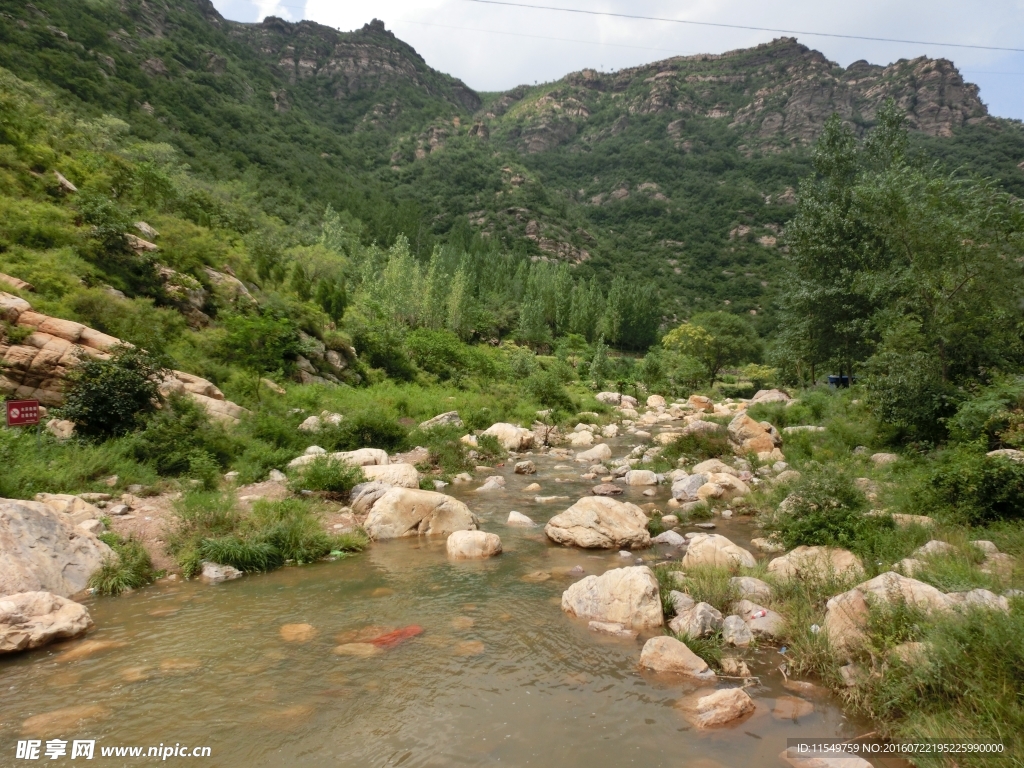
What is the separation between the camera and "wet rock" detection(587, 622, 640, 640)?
6629 millimetres

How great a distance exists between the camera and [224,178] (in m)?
69.6

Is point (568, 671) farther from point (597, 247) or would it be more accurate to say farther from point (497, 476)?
point (597, 247)

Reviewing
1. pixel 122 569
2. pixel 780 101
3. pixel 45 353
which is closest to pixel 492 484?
pixel 122 569

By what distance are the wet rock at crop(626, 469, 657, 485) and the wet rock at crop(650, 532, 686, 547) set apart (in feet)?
16.2

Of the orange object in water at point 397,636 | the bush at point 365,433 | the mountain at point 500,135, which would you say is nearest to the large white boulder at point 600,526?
the orange object in water at point 397,636

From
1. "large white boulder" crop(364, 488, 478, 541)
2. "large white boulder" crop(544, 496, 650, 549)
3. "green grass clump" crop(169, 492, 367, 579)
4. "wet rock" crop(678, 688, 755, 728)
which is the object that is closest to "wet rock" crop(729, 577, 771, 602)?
"wet rock" crop(678, 688, 755, 728)

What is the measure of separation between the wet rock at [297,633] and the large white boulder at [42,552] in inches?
126

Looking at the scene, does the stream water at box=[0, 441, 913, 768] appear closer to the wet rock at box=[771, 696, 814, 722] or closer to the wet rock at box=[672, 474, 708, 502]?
the wet rock at box=[771, 696, 814, 722]

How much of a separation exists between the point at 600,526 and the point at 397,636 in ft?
16.4

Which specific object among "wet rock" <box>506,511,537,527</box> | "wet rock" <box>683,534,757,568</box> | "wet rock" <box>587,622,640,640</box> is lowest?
"wet rock" <box>506,511,537,527</box>

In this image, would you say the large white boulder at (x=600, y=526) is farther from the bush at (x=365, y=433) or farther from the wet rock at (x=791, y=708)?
the bush at (x=365, y=433)

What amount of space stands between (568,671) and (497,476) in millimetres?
10735

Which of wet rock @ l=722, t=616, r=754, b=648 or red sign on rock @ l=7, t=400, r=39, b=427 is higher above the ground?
red sign on rock @ l=7, t=400, r=39, b=427

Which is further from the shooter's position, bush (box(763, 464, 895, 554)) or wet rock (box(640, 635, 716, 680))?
→ bush (box(763, 464, 895, 554))
